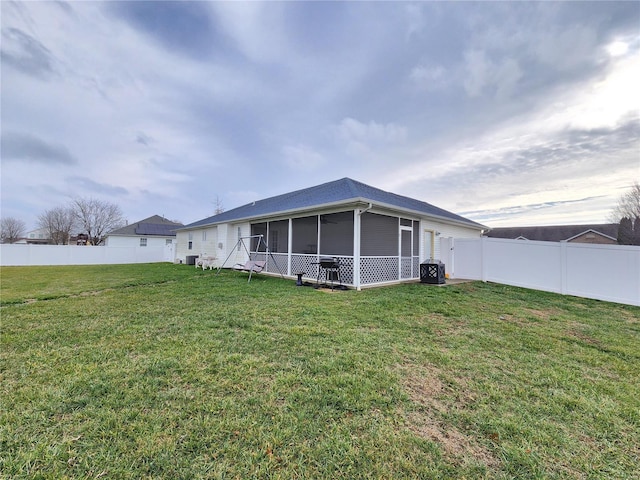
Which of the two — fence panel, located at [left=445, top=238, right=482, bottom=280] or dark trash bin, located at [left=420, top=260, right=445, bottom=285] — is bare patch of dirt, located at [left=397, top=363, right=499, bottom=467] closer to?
dark trash bin, located at [left=420, top=260, right=445, bottom=285]

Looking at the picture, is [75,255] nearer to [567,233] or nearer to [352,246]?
[352,246]

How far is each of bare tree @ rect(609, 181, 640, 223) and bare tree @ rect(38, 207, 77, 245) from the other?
61.6m

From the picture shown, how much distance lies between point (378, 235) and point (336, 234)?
1.50 metres

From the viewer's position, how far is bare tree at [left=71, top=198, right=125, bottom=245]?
3481cm

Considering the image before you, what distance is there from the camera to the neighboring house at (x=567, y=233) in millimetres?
28467

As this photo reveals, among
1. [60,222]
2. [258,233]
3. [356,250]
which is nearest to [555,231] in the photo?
[356,250]

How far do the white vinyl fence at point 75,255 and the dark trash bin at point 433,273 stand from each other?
22.2 metres

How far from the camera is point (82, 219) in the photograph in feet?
116

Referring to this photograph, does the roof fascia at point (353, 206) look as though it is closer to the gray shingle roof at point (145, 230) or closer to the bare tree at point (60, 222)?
the gray shingle roof at point (145, 230)

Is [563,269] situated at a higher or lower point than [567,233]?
lower

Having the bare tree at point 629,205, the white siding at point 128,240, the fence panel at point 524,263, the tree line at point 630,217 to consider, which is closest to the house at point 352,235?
the fence panel at point 524,263

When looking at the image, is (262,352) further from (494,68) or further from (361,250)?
(494,68)

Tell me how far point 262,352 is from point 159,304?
12.7 feet

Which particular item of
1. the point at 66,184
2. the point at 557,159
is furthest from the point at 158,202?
the point at 557,159
